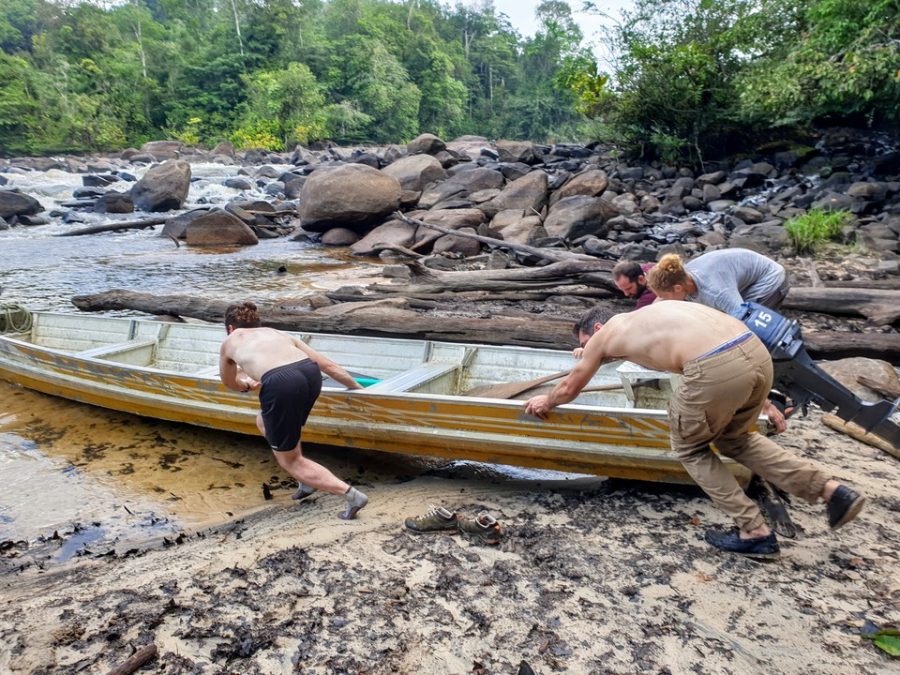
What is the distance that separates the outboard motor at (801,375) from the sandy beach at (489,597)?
54cm

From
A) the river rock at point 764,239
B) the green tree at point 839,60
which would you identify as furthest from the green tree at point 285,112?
the river rock at point 764,239

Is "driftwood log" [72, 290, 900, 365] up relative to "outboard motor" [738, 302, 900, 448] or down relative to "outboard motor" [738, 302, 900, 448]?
down

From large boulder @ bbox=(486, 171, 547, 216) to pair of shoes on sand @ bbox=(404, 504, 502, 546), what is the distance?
526 inches

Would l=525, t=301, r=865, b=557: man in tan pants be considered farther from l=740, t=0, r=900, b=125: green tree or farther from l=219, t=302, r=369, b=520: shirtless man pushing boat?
l=740, t=0, r=900, b=125: green tree

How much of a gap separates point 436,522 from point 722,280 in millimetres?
2412

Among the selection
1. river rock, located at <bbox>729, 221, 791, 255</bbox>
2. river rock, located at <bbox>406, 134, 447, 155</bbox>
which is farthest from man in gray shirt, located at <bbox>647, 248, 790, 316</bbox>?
river rock, located at <bbox>406, 134, 447, 155</bbox>

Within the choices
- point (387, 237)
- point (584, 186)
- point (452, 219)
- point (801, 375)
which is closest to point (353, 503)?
point (801, 375)

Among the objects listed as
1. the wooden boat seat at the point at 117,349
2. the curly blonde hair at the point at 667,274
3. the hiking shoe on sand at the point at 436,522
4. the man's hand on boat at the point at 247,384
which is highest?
the curly blonde hair at the point at 667,274

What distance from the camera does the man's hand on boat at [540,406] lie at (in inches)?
157

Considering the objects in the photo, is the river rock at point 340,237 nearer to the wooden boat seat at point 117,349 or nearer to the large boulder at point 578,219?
the large boulder at point 578,219

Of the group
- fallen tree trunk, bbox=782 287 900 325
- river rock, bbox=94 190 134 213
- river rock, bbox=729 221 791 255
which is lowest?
river rock, bbox=94 190 134 213

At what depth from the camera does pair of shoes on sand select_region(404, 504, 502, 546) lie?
3699 mm

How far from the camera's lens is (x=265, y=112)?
41469 millimetres

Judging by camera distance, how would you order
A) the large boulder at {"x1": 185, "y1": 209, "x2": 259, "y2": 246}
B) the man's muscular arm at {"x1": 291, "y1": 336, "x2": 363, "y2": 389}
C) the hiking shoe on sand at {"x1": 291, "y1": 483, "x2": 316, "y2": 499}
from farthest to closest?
the large boulder at {"x1": 185, "y1": 209, "x2": 259, "y2": 246}, the hiking shoe on sand at {"x1": 291, "y1": 483, "x2": 316, "y2": 499}, the man's muscular arm at {"x1": 291, "y1": 336, "x2": 363, "y2": 389}
